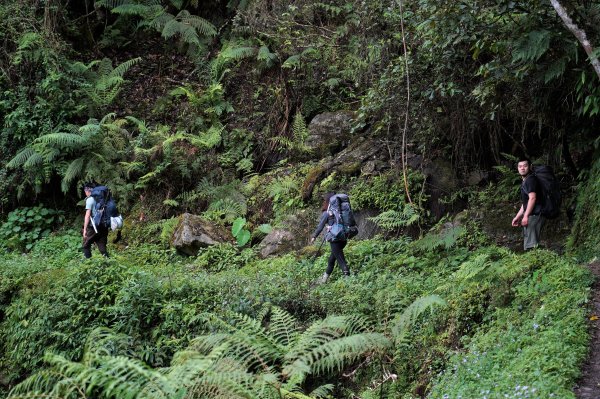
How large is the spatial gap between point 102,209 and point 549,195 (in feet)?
25.4

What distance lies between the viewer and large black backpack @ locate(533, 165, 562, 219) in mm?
8234

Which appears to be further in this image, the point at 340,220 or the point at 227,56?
the point at 227,56

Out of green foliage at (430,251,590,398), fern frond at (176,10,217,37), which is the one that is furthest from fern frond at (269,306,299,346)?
fern frond at (176,10,217,37)

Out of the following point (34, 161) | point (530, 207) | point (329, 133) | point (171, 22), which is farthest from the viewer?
point (171, 22)

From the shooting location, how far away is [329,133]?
14.4 metres

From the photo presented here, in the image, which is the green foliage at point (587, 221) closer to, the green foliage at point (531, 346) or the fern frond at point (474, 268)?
the fern frond at point (474, 268)

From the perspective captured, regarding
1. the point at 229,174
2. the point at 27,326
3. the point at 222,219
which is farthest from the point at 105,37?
the point at 27,326

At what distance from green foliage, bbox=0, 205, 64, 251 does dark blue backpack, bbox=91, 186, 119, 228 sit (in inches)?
172

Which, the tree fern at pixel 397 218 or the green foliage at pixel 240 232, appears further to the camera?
the green foliage at pixel 240 232

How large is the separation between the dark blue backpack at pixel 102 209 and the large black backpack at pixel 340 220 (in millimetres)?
4331

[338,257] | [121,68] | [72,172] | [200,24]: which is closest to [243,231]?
[338,257]

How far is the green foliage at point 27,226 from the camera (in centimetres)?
1482

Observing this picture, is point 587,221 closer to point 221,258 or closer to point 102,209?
point 221,258

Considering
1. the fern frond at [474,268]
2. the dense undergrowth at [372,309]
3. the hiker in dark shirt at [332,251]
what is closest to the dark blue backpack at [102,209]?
the dense undergrowth at [372,309]
